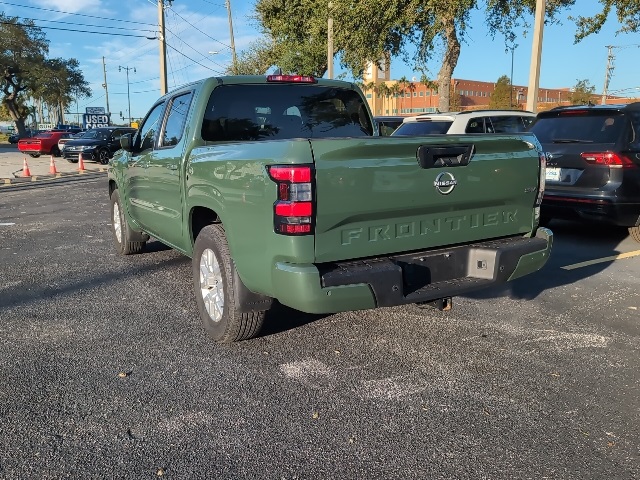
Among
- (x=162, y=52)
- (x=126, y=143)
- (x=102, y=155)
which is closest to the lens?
(x=126, y=143)

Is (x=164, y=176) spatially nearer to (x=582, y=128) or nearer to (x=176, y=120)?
(x=176, y=120)

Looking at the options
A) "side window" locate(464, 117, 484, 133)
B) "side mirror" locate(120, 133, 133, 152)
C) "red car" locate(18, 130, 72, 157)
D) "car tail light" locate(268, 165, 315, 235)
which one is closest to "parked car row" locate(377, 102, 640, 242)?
"side window" locate(464, 117, 484, 133)

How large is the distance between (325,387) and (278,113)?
2428 millimetres

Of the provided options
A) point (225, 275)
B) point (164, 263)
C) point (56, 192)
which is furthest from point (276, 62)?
point (225, 275)

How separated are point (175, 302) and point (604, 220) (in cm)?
513

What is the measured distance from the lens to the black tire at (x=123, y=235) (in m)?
6.66

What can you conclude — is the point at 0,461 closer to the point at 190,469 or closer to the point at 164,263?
the point at 190,469

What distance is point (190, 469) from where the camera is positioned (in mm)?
2594

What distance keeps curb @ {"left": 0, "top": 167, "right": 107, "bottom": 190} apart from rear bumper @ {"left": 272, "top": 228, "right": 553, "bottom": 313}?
1538 centimetres

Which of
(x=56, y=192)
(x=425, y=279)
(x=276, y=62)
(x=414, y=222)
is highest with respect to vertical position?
(x=276, y=62)

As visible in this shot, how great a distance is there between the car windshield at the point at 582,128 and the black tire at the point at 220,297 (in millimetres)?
5229

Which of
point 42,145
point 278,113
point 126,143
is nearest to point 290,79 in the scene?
point 278,113

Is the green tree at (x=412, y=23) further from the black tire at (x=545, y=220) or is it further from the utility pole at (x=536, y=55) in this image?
the black tire at (x=545, y=220)

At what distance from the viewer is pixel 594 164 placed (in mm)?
6855
